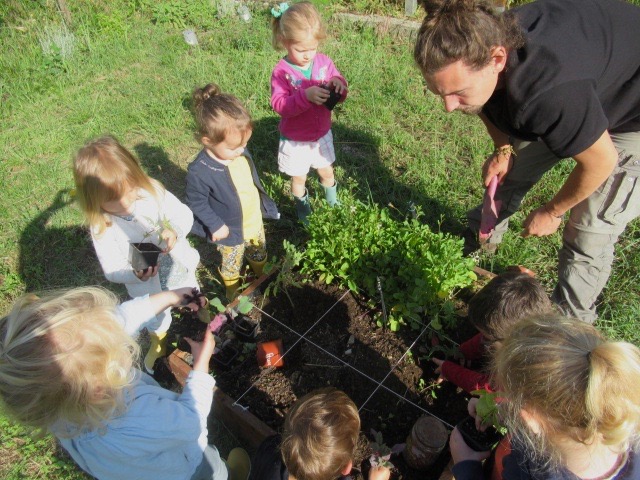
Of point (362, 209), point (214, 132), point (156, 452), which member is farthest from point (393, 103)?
point (156, 452)

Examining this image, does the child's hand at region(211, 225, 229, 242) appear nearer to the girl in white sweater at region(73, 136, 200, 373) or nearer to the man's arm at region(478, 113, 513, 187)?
the girl in white sweater at region(73, 136, 200, 373)

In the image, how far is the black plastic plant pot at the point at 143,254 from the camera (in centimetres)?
240

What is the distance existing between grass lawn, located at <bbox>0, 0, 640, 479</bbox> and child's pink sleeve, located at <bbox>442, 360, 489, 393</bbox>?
1.17 m

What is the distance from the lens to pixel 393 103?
4.91m

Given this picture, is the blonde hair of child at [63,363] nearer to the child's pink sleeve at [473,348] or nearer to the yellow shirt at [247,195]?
the yellow shirt at [247,195]

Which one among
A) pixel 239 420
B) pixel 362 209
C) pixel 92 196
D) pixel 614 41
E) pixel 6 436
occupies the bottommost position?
pixel 6 436

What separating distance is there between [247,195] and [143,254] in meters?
0.85

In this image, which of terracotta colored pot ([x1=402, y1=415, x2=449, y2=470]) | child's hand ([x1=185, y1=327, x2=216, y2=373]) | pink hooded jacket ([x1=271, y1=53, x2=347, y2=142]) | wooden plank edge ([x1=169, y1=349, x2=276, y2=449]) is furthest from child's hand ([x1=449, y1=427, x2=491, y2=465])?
pink hooded jacket ([x1=271, y1=53, x2=347, y2=142])

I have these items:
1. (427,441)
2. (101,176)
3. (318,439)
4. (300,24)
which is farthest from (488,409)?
(300,24)

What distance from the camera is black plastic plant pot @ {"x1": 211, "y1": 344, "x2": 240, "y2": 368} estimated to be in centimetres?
272

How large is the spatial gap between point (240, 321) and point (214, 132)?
1.16 metres

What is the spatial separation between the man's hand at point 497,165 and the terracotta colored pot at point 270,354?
1.71 m

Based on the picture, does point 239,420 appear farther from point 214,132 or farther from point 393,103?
point 393,103

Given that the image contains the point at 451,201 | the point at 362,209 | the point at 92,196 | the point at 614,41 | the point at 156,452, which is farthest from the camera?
the point at 451,201
